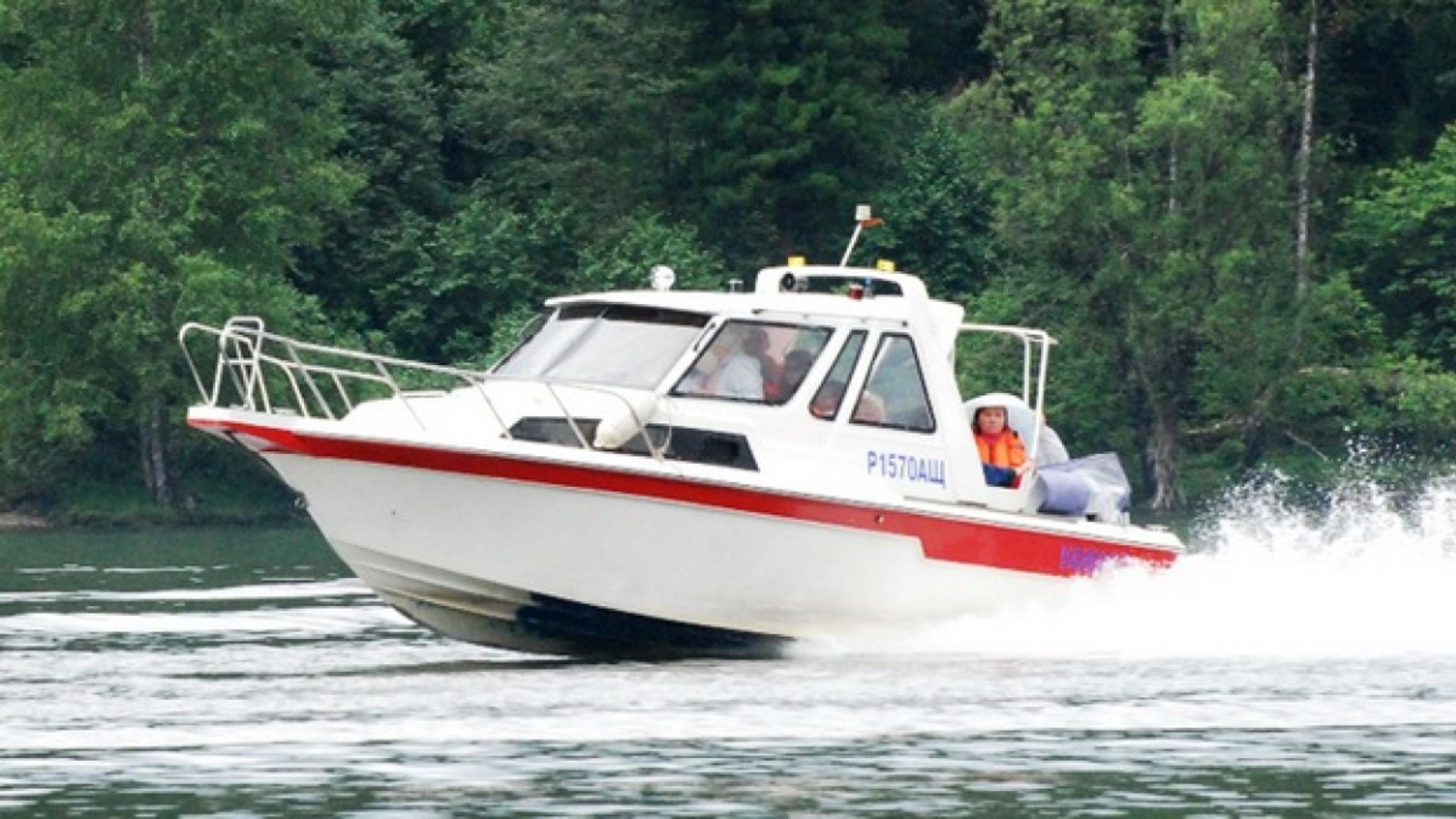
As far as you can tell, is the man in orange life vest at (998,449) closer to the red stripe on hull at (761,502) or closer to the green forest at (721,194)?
the red stripe on hull at (761,502)

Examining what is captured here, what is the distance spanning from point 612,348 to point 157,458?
99.9ft

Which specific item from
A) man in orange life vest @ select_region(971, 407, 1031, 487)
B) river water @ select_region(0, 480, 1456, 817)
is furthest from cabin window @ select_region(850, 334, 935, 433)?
river water @ select_region(0, 480, 1456, 817)

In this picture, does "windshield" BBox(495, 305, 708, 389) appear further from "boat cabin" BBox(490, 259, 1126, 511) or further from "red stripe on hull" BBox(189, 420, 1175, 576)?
"red stripe on hull" BBox(189, 420, 1175, 576)

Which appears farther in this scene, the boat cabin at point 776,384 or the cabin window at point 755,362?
the cabin window at point 755,362

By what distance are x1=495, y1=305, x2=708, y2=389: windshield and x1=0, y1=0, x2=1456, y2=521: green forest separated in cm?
2844

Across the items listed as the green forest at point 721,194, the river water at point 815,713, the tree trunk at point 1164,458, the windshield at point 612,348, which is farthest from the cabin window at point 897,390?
the tree trunk at point 1164,458

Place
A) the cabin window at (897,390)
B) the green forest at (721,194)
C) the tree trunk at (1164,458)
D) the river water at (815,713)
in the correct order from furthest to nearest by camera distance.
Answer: the tree trunk at (1164,458), the green forest at (721,194), the cabin window at (897,390), the river water at (815,713)

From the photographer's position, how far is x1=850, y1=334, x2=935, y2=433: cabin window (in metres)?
25.9

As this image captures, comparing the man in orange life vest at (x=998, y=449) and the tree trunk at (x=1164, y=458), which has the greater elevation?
the man in orange life vest at (x=998, y=449)

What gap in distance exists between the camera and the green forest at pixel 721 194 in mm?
55781

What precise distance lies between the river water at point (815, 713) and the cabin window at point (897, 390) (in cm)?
143

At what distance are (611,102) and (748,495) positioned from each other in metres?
39.7

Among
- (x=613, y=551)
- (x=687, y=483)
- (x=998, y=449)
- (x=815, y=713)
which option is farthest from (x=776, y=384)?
(x=815, y=713)

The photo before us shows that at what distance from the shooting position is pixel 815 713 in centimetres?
2248
